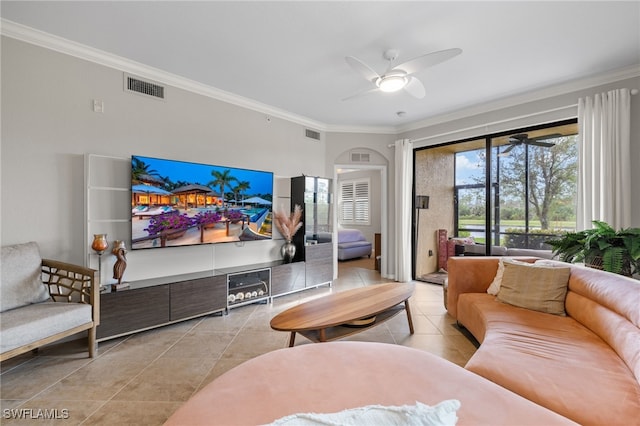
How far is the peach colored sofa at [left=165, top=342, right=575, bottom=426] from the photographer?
88 centimetres

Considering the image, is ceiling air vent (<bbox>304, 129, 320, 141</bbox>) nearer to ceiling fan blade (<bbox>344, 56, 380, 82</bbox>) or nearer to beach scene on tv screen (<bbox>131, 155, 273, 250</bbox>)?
beach scene on tv screen (<bbox>131, 155, 273, 250</bbox>)

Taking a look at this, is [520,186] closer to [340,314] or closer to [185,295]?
[340,314]

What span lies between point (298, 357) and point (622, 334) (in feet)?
5.94

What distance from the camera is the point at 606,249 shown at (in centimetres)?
236

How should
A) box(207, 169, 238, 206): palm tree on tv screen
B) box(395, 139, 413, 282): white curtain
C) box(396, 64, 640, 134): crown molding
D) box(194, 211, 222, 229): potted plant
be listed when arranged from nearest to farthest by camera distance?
box(396, 64, 640, 134): crown molding < box(194, 211, 222, 229): potted plant < box(207, 169, 238, 206): palm tree on tv screen < box(395, 139, 413, 282): white curtain

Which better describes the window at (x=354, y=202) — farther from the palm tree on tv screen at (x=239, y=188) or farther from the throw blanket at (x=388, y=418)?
the throw blanket at (x=388, y=418)

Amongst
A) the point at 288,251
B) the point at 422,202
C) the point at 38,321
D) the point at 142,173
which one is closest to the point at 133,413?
the point at 38,321

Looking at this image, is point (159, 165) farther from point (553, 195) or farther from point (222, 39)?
point (553, 195)

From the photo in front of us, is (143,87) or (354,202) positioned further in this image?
(354,202)

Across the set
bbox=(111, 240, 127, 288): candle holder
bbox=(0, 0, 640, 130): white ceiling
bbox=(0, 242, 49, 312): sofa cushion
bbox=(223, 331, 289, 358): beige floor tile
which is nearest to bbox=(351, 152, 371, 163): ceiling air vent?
bbox=(0, 0, 640, 130): white ceiling

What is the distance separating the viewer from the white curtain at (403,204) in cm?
477

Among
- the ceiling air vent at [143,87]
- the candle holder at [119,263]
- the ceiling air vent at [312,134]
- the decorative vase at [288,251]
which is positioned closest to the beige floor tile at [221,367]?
the candle holder at [119,263]

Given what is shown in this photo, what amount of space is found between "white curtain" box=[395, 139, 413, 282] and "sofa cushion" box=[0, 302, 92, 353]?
166 inches

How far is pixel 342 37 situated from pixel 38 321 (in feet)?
10.6
